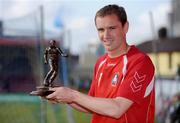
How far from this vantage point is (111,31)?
344 centimetres

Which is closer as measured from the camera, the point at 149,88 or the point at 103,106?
the point at 103,106

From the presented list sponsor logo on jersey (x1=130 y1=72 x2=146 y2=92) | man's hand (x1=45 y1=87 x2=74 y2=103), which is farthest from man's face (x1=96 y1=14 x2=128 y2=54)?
man's hand (x1=45 y1=87 x2=74 y2=103)

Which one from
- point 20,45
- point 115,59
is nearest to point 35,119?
point 20,45

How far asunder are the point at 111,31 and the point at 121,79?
30 cm

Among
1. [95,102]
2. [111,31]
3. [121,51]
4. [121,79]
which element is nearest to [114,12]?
[111,31]

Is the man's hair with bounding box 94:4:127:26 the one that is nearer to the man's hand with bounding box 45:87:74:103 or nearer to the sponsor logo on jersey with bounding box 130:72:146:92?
the sponsor logo on jersey with bounding box 130:72:146:92

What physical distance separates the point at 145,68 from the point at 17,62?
753 cm

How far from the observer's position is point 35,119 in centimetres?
909

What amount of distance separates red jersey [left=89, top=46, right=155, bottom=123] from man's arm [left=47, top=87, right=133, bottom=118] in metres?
0.07

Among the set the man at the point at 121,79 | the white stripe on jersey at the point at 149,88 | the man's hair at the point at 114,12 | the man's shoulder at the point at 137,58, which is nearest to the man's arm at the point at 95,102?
the man at the point at 121,79

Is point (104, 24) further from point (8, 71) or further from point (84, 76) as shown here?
point (84, 76)

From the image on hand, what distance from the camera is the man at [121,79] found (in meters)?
3.31

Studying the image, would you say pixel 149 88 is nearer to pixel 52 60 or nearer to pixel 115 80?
pixel 115 80

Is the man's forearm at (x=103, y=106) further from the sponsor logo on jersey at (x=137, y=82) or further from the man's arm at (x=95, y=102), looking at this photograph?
the sponsor logo on jersey at (x=137, y=82)
